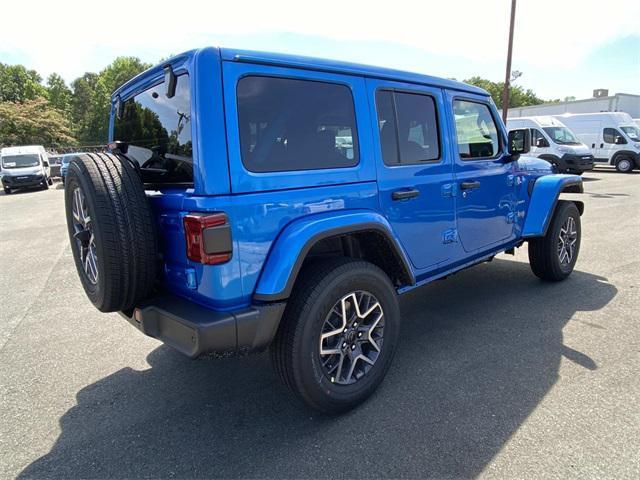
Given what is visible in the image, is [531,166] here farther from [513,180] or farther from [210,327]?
[210,327]

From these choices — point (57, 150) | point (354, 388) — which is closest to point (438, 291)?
point (354, 388)

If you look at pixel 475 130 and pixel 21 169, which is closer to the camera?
pixel 475 130

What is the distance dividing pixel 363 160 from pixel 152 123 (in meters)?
1.33

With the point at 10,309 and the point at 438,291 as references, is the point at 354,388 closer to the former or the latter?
the point at 438,291

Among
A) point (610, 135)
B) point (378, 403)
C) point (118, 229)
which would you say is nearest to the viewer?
point (118, 229)

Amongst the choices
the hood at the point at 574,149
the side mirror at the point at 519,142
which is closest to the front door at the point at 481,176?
the side mirror at the point at 519,142

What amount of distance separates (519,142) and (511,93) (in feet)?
266

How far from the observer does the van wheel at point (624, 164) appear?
18.3m

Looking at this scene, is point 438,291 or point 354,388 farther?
point 438,291

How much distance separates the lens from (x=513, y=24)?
61.6 feet

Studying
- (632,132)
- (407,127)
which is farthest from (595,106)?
(407,127)

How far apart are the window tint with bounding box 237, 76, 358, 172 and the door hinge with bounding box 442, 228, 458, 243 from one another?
1068 millimetres

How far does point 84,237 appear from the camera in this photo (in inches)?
100.0

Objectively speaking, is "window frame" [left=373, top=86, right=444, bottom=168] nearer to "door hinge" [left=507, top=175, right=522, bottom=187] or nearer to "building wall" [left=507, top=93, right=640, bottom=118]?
"door hinge" [left=507, top=175, right=522, bottom=187]
